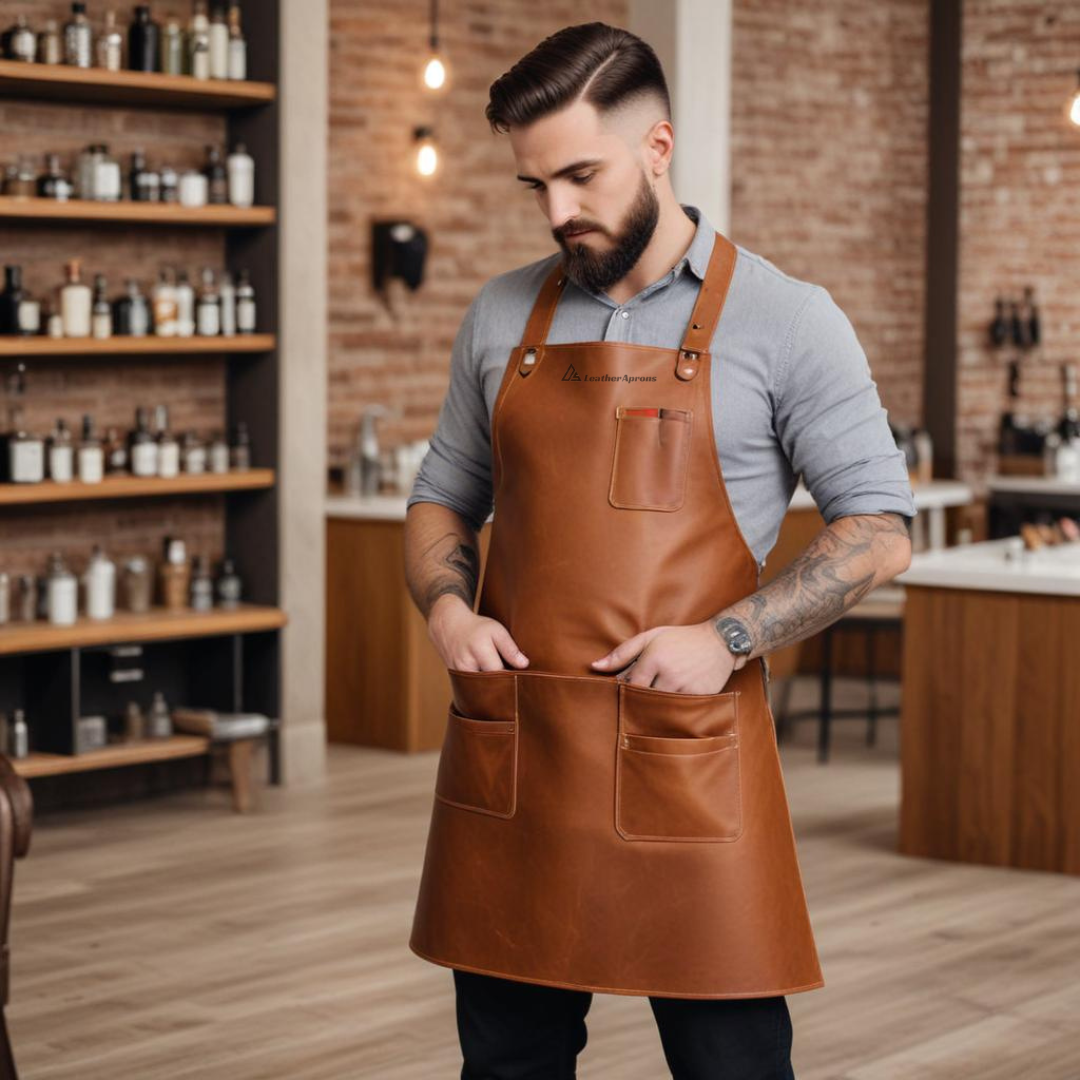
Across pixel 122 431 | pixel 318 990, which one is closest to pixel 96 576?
pixel 122 431

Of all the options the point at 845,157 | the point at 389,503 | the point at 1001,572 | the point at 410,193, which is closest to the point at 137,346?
the point at 389,503

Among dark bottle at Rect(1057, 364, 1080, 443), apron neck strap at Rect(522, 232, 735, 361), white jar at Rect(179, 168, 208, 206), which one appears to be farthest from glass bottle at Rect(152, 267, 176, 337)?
dark bottle at Rect(1057, 364, 1080, 443)

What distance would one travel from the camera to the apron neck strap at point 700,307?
2.09 m

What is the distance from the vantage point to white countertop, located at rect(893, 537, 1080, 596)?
500 centimetres

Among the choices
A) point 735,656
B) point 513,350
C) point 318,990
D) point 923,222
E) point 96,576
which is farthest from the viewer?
point 923,222

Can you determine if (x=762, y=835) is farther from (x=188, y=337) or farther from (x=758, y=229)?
(x=758, y=229)

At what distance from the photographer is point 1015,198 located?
9.17m

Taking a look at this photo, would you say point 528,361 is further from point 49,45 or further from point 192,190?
point 192,190

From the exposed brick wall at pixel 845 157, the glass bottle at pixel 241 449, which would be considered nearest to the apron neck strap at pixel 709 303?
the glass bottle at pixel 241 449

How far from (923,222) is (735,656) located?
7984 millimetres

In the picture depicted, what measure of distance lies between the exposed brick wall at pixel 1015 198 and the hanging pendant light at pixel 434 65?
9.77 feet

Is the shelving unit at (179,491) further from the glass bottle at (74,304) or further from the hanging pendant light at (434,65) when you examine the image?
the hanging pendant light at (434,65)

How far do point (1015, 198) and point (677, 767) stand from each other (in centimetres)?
766

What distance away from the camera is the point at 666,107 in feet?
6.84
